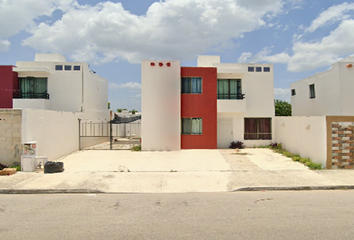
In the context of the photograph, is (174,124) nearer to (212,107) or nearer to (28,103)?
(212,107)

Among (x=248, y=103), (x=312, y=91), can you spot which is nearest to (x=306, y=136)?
(x=248, y=103)

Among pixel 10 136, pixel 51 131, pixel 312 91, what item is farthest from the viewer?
pixel 312 91

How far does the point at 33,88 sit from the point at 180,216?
17.8 m

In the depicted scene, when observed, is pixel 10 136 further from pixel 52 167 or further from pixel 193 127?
pixel 193 127

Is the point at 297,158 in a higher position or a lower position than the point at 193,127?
lower

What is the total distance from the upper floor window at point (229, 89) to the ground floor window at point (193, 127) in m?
2.62

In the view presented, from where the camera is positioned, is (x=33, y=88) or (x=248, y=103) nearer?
(x=248, y=103)

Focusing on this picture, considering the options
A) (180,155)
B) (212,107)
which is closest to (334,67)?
(212,107)

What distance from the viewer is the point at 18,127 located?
36.9 feet

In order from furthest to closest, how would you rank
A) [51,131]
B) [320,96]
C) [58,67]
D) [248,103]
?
[320,96]
[58,67]
[248,103]
[51,131]

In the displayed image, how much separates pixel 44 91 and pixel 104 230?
17.1m

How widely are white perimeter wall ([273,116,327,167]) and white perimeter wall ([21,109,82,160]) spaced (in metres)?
12.7

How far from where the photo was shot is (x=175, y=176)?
1003cm

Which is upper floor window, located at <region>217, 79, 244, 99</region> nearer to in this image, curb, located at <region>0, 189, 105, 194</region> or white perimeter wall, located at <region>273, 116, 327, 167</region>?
white perimeter wall, located at <region>273, 116, 327, 167</region>
